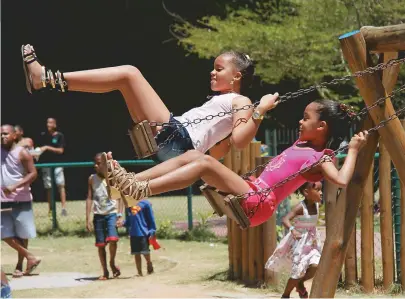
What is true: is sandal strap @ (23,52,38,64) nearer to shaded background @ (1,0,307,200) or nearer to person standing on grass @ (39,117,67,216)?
person standing on grass @ (39,117,67,216)

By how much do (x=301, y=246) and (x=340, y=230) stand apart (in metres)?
1.99

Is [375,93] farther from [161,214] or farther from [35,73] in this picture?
[161,214]

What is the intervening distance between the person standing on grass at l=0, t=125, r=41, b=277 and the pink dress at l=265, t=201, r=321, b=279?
3709 millimetres

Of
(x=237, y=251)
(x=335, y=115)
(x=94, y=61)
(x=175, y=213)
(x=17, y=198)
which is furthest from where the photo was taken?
(x=94, y=61)

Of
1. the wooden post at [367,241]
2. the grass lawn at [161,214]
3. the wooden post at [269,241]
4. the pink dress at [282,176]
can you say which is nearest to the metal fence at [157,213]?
the grass lawn at [161,214]

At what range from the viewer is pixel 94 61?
2183cm

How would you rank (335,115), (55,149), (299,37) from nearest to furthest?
(335,115), (299,37), (55,149)

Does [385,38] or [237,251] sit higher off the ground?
[385,38]

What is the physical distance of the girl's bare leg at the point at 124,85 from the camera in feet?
19.8

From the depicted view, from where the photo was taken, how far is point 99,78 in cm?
601

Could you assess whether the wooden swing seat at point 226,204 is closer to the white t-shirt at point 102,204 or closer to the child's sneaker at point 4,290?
the child's sneaker at point 4,290

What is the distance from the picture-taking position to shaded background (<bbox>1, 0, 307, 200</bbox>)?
21.6 meters

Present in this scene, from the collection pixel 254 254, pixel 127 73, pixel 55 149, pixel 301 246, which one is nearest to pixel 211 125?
pixel 127 73

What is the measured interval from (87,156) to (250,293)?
13040mm
